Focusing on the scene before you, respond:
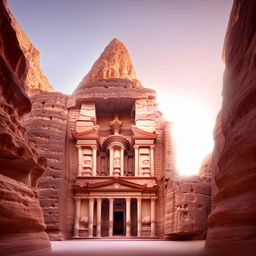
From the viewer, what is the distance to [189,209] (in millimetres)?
19719

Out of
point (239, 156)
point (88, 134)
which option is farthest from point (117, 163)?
point (239, 156)

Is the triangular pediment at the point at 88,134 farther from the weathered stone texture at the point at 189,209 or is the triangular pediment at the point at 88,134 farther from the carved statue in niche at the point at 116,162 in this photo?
the weathered stone texture at the point at 189,209

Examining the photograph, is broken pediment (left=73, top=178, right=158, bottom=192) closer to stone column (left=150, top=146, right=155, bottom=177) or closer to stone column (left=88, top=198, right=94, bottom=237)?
stone column (left=88, top=198, right=94, bottom=237)

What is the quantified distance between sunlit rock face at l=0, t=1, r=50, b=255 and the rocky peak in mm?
33215

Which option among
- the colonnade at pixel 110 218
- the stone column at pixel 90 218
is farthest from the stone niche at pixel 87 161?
the stone column at pixel 90 218

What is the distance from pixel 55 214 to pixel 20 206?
17333 mm

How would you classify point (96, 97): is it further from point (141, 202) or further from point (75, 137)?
point (141, 202)

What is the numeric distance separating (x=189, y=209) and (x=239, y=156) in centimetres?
1428

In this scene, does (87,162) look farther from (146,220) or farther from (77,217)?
(146,220)

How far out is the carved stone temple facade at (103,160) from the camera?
26.2 meters

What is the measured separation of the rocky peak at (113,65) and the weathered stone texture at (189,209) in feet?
80.4

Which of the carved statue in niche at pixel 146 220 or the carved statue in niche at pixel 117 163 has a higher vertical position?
the carved statue in niche at pixel 117 163

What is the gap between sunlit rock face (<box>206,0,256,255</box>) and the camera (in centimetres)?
586

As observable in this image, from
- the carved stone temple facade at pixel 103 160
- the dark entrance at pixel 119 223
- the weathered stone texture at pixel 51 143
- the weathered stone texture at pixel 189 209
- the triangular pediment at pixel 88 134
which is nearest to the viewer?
the weathered stone texture at pixel 189 209
